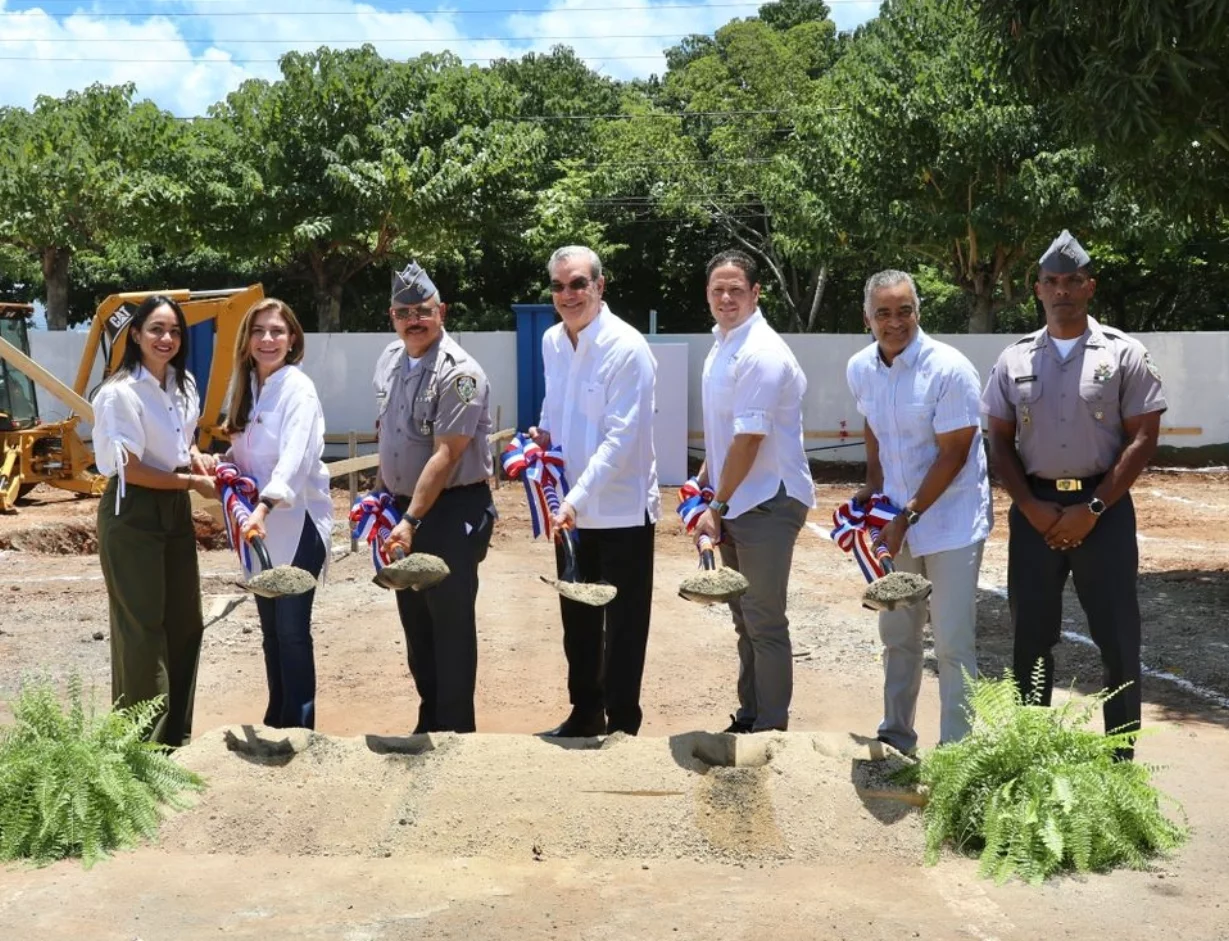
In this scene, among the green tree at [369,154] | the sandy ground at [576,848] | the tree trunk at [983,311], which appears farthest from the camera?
the green tree at [369,154]

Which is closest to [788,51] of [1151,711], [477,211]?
[477,211]

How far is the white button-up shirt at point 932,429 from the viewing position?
17.1 ft

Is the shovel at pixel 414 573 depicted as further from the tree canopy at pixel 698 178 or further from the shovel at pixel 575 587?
the tree canopy at pixel 698 178

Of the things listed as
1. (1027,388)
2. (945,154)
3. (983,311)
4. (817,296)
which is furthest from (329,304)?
(1027,388)

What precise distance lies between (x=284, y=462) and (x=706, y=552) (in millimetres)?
1631

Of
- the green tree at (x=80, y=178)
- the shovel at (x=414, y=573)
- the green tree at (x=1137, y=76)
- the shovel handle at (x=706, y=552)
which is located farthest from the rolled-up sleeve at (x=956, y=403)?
the green tree at (x=80, y=178)

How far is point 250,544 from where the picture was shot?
5402 mm

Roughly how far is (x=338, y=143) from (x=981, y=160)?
1140 cm

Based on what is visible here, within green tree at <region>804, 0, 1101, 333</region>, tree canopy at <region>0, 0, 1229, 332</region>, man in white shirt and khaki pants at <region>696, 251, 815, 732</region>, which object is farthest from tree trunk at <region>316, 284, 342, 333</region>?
man in white shirt and khaki pants at <region>696, 251, 815, 732</region>

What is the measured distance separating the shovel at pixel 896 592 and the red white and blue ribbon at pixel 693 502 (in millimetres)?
841

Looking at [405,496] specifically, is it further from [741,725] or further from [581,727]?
[741,725]

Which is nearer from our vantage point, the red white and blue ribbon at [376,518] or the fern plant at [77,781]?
the fern plant at [77,781]

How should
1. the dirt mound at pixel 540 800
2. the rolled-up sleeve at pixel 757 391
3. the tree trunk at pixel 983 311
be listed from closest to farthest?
the dirt mound at pixel 540 800, the rolled-up sleeve at pixel 757 391, the tree trunk at pixel 983 311

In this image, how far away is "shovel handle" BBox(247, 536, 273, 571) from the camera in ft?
17.6
